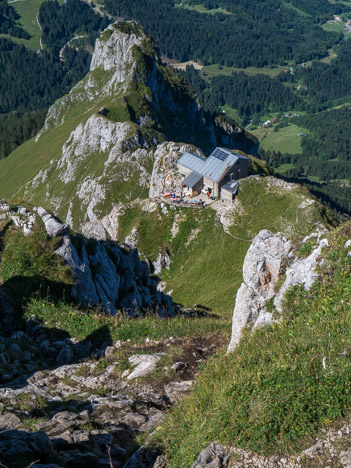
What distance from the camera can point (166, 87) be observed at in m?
196

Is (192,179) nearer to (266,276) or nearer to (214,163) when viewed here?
(214,163)

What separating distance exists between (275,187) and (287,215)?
756 centimetres

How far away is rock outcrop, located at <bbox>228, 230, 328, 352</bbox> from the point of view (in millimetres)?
19250

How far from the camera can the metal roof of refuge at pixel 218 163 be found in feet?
286

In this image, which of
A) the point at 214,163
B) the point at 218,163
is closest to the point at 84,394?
the point at 218,163

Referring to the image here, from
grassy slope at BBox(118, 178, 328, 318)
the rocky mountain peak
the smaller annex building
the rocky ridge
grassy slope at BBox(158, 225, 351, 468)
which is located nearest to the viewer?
grassy slope at BBox(158, 225, 351, 468)

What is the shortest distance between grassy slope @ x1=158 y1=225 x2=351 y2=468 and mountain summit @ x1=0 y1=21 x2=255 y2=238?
5400 cm

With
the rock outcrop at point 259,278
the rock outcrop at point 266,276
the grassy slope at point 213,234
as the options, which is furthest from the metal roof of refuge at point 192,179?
the rock outcrop at point 259,278

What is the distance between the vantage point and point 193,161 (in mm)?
95812

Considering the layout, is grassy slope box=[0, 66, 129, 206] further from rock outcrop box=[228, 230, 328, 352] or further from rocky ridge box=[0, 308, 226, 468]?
rock outcrop box=[228, 230, 328, 352]

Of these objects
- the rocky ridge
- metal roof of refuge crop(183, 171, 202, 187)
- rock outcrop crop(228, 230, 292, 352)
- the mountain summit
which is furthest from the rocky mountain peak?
rock outcrop crop(228, 230, 292, 352)

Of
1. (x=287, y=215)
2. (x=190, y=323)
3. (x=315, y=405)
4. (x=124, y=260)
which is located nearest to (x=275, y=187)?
(x=287, y=215)

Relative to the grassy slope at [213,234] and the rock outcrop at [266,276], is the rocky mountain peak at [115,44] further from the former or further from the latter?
the rock outcrop at [266,276]

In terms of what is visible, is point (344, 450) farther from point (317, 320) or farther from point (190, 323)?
point (190, 323)
